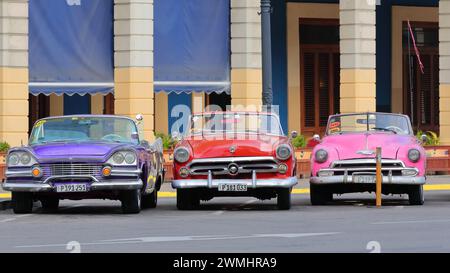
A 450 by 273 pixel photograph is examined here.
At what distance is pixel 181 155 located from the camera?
23.1 m

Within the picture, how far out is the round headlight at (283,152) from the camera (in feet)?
75.4

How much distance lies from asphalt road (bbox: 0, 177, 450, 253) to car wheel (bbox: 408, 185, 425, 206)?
1.23 feet

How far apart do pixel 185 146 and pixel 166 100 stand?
1736 centimetres

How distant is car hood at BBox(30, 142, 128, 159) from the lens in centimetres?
2203

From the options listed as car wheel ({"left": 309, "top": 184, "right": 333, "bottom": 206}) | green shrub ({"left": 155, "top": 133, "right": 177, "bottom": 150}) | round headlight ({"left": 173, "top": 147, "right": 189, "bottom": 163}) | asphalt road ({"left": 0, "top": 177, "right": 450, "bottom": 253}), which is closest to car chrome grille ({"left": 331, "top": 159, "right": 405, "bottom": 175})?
asphalt road ({"left": 0, "top": 177, "right": 450, "bottom": 253})

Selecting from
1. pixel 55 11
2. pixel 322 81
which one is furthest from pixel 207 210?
pixel 322 81

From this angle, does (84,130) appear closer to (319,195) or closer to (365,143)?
(319,195)

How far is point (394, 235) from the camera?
17.3 m

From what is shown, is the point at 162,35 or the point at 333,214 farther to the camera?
the point at 162,35

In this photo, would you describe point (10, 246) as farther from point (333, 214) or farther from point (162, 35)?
point (162, 35)

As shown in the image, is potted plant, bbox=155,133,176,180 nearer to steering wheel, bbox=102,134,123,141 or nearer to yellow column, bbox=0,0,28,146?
yellow column, bbox=0,0,28,146

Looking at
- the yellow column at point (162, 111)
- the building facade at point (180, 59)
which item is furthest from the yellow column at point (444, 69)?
the yellow column at point (162, 111)

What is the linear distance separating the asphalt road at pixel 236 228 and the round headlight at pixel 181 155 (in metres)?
0.84

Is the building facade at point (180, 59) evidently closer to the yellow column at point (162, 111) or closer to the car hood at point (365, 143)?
the yellow column at point (162, 111)
